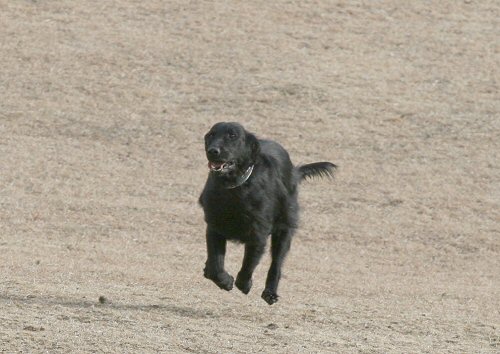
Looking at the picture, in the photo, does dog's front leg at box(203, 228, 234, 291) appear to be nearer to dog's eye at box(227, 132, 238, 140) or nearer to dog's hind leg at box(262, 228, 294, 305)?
dog's hind leg at box(262, 228, 294, 305)

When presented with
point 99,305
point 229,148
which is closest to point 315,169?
point 229,148

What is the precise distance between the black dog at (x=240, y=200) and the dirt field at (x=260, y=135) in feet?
1.14

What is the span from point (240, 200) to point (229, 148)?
18.8 inches

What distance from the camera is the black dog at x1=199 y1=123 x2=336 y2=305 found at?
8.23 meters

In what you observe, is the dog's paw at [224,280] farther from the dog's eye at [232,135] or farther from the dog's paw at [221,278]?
the dog's eye at [232,135]

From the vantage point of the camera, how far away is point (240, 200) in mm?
8438

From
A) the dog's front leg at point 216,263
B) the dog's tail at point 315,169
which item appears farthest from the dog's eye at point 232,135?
the dog's tail at point 315,169

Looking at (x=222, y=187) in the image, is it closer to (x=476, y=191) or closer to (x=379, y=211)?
(x=379, y=211)

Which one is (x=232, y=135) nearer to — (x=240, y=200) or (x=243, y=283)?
(x=240, y=200)

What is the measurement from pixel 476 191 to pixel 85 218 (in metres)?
5.82

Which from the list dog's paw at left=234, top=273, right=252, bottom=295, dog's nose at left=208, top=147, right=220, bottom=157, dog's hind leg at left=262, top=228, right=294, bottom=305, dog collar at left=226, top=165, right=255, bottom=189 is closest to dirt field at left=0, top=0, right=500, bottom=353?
dog's paw at left=234, top=273, right=252, bottom=295

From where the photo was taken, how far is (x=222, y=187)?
27.6 feet

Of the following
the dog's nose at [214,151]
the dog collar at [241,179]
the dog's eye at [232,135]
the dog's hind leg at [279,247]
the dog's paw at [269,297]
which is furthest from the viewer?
the dog's hind leg at [279,247]

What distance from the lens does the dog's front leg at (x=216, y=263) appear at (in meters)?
8.48
